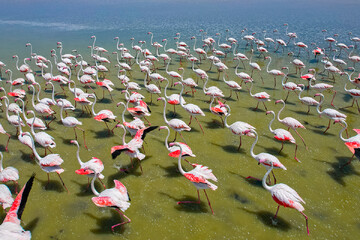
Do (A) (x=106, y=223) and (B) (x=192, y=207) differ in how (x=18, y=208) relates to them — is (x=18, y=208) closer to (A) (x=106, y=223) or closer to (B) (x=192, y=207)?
(A) (x=106, y=223)

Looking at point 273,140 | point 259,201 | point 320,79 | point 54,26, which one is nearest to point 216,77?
point 320,79

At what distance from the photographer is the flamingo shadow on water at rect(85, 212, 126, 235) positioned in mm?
5711

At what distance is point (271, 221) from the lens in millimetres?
6035

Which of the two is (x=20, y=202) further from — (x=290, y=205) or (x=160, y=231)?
(x=290, y=205)

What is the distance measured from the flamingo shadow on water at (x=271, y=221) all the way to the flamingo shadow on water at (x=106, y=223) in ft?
10.3

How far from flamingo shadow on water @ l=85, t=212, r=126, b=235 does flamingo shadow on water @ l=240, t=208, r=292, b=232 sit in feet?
10.3

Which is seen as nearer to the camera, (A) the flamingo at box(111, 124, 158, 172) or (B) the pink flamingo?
(B) the pink flamingo

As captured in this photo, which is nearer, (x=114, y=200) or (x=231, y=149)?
(x=114, y=200)

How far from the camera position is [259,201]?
6.58 m

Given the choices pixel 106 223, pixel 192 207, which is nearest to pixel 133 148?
pixel 106 223

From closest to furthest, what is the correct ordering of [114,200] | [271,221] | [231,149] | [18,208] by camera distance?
→ 1. [18,208]
2. [114,200]
3. [271,221]
4. [231,149]

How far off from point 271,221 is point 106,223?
392 centimetres

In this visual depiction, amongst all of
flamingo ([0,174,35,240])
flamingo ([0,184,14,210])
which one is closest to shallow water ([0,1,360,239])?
flamingo ([0,184,14,210])

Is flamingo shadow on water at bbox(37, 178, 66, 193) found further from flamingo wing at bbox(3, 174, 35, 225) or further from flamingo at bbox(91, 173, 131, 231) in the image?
flamingo at bbox(91, 173, 131, 231)
